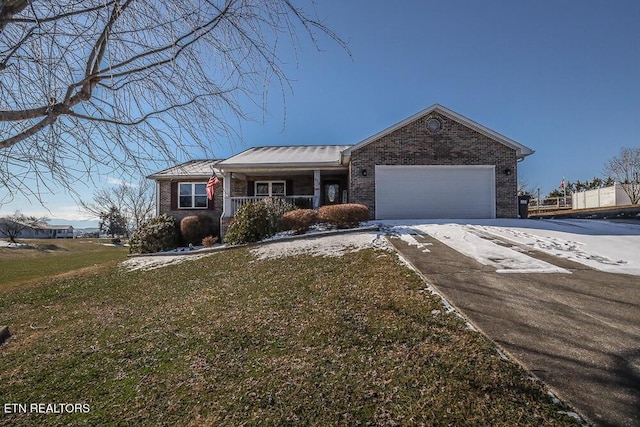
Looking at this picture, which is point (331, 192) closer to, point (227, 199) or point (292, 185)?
point (292, 185)

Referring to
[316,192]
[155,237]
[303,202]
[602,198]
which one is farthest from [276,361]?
[602,198]

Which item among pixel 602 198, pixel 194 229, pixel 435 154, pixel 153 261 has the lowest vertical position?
pixel 153 261

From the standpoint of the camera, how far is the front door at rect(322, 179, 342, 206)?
1697 centimetres

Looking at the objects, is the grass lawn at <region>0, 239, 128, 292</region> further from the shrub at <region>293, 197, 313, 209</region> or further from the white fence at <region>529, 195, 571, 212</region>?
the white fence at <region>529, 195, 571, 212</region>

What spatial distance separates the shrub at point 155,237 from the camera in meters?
13.9

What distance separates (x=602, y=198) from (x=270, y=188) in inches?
1232

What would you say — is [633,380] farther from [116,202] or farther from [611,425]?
[116,202]

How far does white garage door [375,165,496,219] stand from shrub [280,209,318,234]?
3.49m

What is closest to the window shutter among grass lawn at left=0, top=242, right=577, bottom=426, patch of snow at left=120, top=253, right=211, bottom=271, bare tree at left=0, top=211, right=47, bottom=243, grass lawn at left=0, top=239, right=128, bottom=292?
grass lawn at left=0, top=239, right=128, bottom=292

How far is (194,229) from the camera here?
14.8 meters

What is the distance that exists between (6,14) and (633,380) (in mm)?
5648

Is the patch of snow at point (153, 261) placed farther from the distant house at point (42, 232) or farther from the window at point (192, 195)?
the window at point (192, 195)

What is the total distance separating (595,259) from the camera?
7.05 meters

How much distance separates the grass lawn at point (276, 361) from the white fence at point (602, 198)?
33.0 metres
